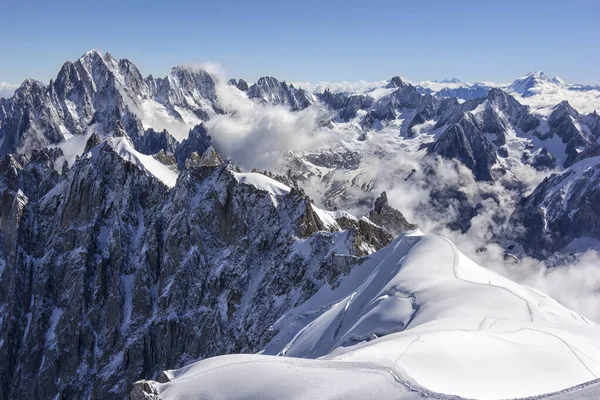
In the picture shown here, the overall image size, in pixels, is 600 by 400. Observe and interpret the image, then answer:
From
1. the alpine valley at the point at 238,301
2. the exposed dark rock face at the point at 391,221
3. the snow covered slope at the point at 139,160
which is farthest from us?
the exposed dark rock face at the point at 391,221

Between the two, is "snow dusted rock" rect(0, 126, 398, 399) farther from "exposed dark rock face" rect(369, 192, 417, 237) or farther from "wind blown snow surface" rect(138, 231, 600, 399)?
"exposed dark rock face" rect(369, 192, 417, 237)

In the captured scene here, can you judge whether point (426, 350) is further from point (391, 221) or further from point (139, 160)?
point (391, 221)

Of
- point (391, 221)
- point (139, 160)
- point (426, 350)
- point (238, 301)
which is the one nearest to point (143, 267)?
point (238, 301)

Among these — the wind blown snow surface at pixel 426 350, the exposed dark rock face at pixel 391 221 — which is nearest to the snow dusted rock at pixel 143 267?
the wind blown snow surface at pixel 426 350

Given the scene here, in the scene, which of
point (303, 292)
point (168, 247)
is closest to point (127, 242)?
point (168, 247)

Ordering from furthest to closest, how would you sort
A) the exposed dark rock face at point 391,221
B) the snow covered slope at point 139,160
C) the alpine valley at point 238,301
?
the exposed dark rock face at point 391,221, the snow covered slope at point 139,160, the alpine valley at point 238,301

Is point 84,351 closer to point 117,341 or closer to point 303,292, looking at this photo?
point 117,341

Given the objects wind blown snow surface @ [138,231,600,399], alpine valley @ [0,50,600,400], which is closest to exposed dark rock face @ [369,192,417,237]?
alpine valley @ [0,50,600,400]

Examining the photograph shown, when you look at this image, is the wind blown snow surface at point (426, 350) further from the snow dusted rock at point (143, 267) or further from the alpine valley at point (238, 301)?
the snow dusted rock at point (143, 267)
